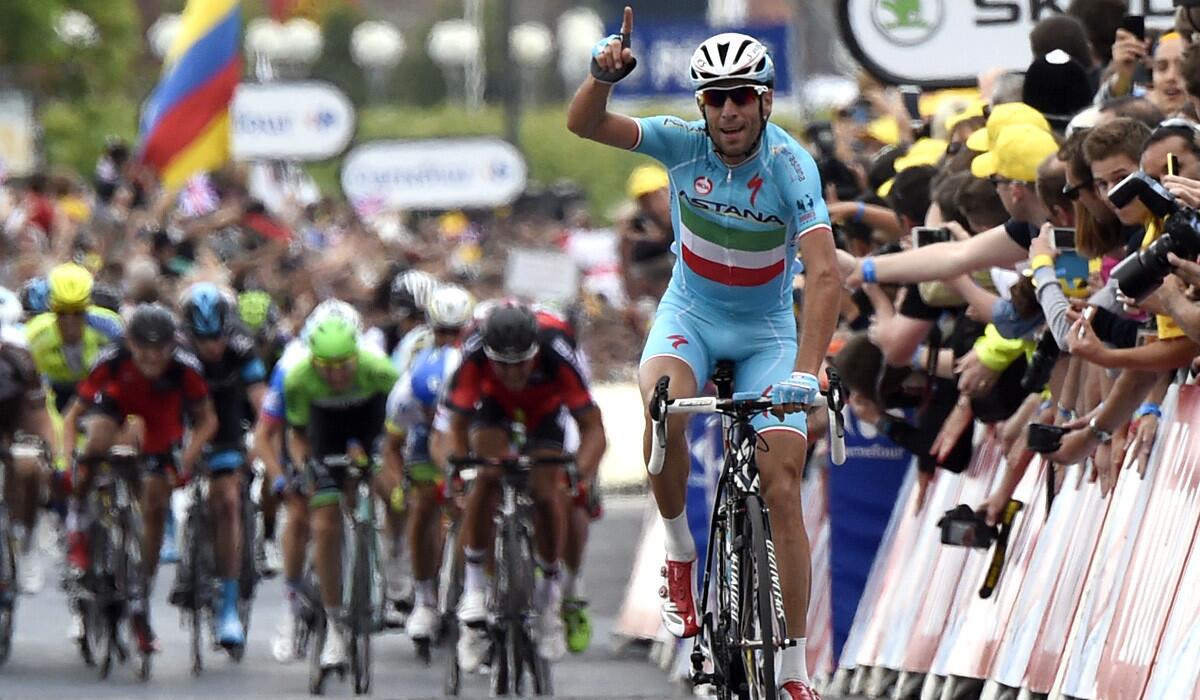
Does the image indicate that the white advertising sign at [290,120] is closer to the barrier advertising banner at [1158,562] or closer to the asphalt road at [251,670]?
the asphalt road at [251,670]

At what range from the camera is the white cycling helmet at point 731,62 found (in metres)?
8.75

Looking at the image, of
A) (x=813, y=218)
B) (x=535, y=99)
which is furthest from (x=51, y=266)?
(x=535, y=99)

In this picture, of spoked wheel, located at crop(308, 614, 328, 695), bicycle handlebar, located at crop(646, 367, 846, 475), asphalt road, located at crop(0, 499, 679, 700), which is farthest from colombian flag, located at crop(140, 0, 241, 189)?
bicycle handlebar, located at crop(646, 367, 846, 475)

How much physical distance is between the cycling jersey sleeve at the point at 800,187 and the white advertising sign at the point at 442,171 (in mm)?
23094

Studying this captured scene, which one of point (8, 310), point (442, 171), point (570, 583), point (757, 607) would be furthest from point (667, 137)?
point (442, 171)

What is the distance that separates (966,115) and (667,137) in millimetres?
3453

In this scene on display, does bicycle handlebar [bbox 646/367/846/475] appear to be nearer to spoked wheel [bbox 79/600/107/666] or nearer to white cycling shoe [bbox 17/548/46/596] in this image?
spoked wheel [bbox 79/600/107/666]

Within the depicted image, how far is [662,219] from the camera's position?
16.1 m

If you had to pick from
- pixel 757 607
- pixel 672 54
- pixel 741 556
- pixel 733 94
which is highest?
pixel 733 94

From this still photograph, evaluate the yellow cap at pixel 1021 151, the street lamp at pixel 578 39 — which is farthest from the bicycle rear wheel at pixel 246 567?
the street lamp at pixel 578 39

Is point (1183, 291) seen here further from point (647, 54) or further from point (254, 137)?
point (254, 137)

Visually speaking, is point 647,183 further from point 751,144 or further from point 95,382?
point 751,144

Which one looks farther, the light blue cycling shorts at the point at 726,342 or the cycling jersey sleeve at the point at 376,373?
the cycling jersey sleeve at the point at 376,373

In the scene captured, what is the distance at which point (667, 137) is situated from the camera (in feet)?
29.6
